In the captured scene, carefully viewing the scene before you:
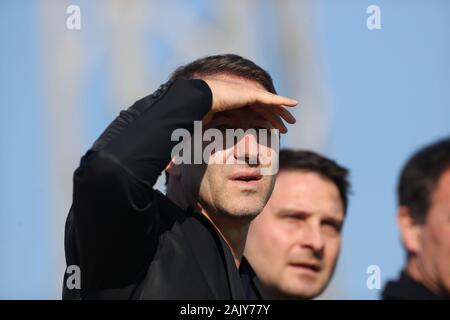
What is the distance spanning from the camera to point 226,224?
3816 millimetres

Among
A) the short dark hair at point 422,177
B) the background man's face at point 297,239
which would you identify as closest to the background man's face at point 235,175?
the short dark hair at point 422,177

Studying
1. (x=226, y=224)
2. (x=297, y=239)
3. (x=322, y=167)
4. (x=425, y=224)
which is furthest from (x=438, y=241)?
(x=322, y=167)

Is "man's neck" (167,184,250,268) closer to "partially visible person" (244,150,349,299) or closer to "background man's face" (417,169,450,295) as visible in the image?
"background man's face" (417,169,450,295)

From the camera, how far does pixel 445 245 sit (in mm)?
4332

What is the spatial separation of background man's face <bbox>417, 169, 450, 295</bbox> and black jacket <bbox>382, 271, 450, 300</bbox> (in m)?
0.09

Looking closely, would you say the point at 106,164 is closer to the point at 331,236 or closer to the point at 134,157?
the point at 134,157

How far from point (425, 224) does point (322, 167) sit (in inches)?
81.4

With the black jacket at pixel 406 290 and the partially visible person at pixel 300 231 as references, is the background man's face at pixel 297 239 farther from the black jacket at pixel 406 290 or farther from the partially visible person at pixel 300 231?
the black jacket at pixel 406 290

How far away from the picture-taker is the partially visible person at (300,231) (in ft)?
19.2

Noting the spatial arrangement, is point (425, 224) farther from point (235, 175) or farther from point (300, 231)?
point (300, 231)

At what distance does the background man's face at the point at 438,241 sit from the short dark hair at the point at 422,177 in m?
0.03

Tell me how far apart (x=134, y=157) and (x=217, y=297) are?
23.6 inches
